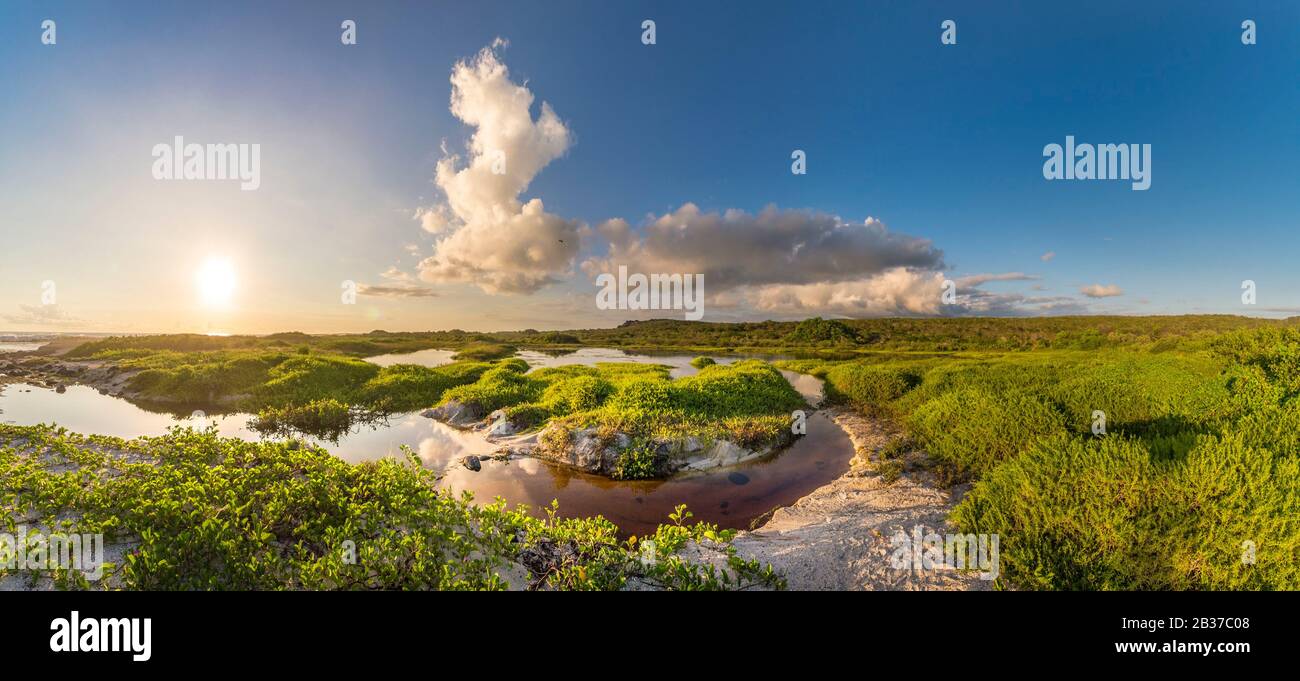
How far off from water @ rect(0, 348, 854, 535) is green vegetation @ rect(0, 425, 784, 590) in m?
3.62

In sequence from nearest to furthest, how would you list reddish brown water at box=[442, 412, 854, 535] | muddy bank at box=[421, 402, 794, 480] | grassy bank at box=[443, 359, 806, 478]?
reddish brown water at box=[442, 412, 854, 535], muddy bank at box=[421, 402, 794, 480], grassy bank at box=[443, 359, 806, 478]

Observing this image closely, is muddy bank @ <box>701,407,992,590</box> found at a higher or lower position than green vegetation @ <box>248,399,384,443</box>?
lower

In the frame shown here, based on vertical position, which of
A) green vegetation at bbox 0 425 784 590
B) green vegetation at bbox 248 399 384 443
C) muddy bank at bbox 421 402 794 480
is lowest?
muddy bank at bbox 421 402 794 480

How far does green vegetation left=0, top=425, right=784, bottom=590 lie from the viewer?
4336 mm

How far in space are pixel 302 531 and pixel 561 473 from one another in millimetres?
7910

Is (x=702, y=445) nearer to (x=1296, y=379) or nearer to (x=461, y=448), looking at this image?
(x=461, y=448)

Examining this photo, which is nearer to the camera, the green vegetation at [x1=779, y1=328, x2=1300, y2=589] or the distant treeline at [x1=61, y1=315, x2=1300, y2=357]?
the green vegetation at [x1=779, y1=328, x2=1300, y2=589]

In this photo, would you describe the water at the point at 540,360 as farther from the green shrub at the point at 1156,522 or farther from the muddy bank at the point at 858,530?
the green shrub at the point at 1156,522

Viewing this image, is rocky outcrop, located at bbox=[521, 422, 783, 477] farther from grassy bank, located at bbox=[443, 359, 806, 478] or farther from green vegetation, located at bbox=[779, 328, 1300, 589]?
green vegetation, located at bbox=[779, 328, 1300, 589]

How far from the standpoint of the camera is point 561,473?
12641 millimetres

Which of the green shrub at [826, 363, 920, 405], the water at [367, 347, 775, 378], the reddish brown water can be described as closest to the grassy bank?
the reddish brown water
